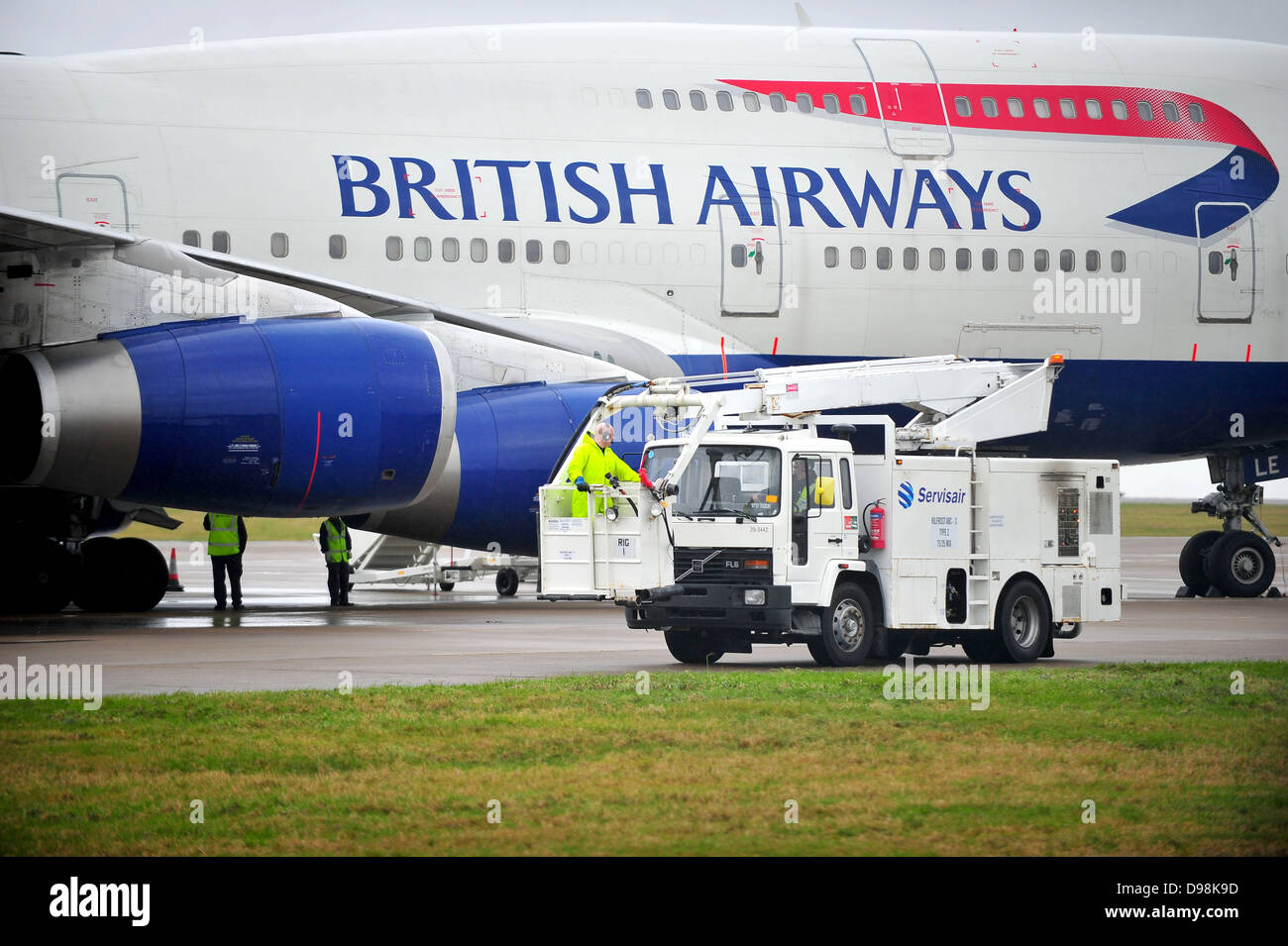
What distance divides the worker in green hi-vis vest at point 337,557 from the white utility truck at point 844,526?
6686 millimetres

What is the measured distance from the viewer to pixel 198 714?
29.5 ft

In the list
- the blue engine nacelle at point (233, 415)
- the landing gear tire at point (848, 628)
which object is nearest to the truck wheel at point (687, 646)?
the landing gear tire at point (848, 628)

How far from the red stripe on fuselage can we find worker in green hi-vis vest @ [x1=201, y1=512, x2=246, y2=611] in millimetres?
8099

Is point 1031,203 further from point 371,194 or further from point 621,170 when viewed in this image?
point 371,194

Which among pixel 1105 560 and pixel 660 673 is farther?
pixel 1105 560

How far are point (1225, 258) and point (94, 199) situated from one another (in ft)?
45.5

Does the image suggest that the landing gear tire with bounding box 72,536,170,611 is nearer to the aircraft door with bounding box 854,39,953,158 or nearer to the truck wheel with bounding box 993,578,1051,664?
the truck wheel with bounding box 993,578,1051,664

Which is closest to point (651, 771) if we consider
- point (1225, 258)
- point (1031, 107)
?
point (1031, 107)

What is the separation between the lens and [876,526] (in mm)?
12727

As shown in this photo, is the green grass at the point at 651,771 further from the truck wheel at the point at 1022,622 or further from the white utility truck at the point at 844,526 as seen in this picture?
the truck wheel at the point at 1022,622

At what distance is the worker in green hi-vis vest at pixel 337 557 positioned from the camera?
19.8m

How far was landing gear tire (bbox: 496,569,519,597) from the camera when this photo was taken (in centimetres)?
2542
